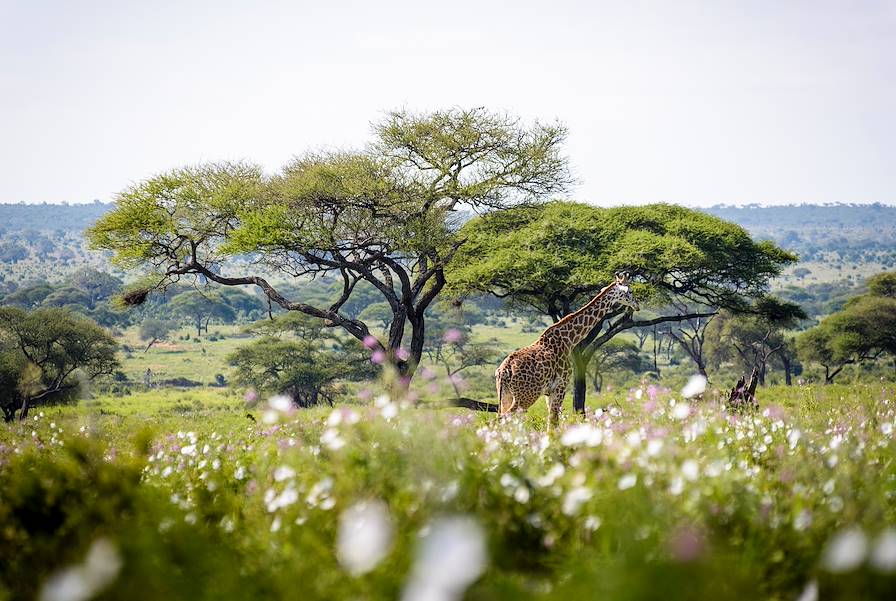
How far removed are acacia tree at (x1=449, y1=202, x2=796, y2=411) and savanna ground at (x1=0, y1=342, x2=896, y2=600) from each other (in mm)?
17504

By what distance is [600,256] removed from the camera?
23.8 meters

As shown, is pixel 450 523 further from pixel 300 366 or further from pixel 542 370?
pixel 300 366

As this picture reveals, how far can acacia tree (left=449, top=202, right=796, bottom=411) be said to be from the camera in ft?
76.1

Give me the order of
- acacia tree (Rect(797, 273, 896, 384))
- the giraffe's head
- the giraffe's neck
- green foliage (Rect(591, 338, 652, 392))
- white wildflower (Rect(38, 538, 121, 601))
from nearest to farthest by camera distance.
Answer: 1. white wildflower (Rect(38, 538, 121, 601))
2. the giraffe's neck
3. the giraffe's head
4. acacia tree (Rect(797, 273, 896, 384))
5. green foliage (Rect(591, 338, 652, 392))

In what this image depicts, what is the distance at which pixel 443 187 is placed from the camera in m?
25.4

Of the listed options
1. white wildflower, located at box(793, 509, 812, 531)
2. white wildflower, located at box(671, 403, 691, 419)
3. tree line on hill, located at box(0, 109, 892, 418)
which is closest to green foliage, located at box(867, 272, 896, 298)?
tree line on hill, located at box(0, 109, 892, 418)

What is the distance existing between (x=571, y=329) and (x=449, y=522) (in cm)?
1029

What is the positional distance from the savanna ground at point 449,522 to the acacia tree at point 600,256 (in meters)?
17.5

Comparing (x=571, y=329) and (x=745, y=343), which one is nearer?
(x=571, y=329)

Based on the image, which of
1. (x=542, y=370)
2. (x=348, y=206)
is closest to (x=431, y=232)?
(x=348, y=206)

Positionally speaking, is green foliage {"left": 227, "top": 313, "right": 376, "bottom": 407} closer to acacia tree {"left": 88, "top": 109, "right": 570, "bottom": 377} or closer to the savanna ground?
acacia tree {"left": 88, "top": 109, "right": 570, "bottom": 377}

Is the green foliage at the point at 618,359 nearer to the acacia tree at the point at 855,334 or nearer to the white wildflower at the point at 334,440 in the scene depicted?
the acacia tree at the point at 855,334

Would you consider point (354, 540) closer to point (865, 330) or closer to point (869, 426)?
point (869, 426)

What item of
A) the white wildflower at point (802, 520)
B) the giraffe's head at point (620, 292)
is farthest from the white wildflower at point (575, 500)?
the giraffe's head at point (620, 292)
